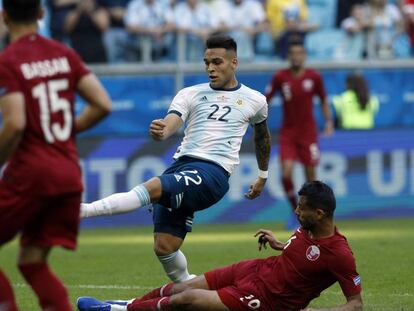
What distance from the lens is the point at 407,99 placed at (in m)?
18.5

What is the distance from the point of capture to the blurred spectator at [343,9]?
66.5 ft

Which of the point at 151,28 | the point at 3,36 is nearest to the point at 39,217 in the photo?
the point at 3,36

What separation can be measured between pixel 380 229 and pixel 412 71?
363cm

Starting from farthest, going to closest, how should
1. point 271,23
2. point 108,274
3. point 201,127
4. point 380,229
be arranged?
1. point 271,23
2. point 380,229
3. point 108,274
4. point 201,127

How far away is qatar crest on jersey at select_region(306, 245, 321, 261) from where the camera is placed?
25.9ft

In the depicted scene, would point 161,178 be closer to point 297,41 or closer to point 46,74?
point 46,74

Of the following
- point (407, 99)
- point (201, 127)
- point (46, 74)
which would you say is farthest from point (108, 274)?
point (407, 99)

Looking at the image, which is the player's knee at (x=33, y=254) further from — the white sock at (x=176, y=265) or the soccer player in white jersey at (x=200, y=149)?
the white sock at (x=176, y=265)

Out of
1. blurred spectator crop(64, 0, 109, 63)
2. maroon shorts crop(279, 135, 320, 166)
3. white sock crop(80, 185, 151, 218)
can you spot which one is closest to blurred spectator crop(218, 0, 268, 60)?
blurred spectator crop(64, 0, 109, 63)

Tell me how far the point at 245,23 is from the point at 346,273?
11.7 meters

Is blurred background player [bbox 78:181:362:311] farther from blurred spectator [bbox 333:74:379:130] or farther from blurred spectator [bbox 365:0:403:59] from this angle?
blurred spectator [bbox 365:0:403:59]

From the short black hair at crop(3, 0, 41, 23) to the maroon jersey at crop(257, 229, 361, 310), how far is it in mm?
2708

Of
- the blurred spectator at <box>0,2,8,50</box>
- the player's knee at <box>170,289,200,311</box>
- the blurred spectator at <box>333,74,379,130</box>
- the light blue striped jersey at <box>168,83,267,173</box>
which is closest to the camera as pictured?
the player's knee at <box>170,289,200,311</box>

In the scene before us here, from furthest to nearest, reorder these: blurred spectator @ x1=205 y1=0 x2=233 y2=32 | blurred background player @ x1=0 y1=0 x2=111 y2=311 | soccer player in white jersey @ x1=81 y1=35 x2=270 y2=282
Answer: blurred spectator @ x1=205 y1=0 x2=233 y2=32 → soccer player in white jersey @ x1=81 y1=35 x2=270 y2=282 → blurred background player @ x1=0 y1=0 x2=111 y2=311
